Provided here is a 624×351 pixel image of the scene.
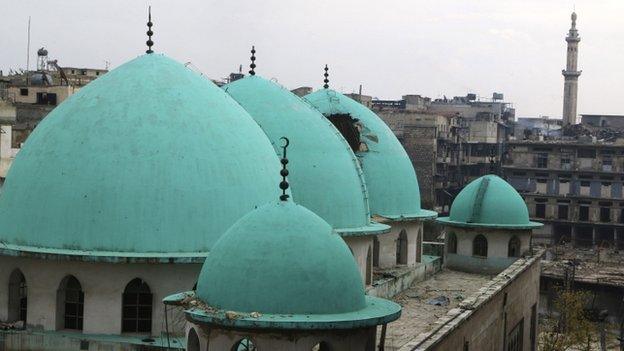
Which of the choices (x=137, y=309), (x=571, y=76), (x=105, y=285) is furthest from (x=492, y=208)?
(x=571, y=76)

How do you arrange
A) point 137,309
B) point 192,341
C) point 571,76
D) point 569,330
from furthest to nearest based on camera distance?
point 571,76
point 569,330
point 137,309
point 192,341

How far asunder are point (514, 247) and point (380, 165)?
17.5 ft

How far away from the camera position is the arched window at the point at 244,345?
42.6ft

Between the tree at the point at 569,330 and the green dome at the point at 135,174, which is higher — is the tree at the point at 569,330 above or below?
below

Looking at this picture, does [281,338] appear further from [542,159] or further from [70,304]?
[542,159]

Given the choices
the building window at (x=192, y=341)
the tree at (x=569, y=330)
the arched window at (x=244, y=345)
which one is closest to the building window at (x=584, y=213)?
the tree at (x=569, y=330)

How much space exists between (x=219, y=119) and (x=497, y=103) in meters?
80.3

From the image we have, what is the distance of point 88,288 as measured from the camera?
17.9 metres

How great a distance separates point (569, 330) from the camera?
4081 centimetres

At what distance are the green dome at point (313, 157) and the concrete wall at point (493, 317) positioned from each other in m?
3.08

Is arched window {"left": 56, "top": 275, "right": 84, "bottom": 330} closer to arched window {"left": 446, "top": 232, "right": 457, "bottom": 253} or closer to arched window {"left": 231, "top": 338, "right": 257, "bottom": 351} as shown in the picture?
arched window {"left": 231, "top": 338, "right": 257, "bottom": 351}

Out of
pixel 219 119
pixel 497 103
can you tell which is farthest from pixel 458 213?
pixel 497 103

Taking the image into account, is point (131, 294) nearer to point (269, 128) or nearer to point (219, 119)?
point (219, 119)

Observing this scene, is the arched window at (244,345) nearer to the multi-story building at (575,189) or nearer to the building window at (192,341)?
the building window at (192,341)
